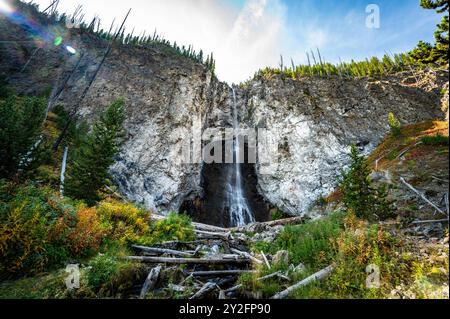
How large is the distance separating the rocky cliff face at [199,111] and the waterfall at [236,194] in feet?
4.62

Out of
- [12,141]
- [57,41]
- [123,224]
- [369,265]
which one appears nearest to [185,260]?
[123,224]

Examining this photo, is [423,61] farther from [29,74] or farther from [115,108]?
[29,74]

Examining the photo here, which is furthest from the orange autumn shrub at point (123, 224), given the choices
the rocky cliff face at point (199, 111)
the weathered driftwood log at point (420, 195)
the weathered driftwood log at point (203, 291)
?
the weathered driftwood log at point (420, 195)

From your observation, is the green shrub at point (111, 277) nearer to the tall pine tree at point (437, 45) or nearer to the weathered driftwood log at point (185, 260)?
the weathered driftwood log at point (185, 260)

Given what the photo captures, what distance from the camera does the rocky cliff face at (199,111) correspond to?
28.6 meters

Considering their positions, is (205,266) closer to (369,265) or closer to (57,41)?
(369,265)

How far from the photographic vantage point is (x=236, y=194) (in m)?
31.8

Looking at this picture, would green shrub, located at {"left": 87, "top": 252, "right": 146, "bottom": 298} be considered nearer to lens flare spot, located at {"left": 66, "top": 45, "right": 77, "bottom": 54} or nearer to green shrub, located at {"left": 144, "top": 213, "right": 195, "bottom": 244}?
green shrub, located at {"left": 144, "top": 213, "right": 195, "bottom": 244}

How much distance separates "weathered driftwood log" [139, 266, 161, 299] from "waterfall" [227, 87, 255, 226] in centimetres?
2082

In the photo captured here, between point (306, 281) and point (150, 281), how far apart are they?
4.17 metres

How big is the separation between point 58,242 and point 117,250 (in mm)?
1953

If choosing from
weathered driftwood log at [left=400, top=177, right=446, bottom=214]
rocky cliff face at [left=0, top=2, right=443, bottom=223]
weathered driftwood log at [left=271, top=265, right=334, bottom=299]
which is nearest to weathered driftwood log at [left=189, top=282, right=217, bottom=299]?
weathered driftwood log at [left=271, top=265, right=334, bottom=299]

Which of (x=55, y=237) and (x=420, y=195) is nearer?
(x=55, y=237)

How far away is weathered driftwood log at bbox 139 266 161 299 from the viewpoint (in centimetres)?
603
